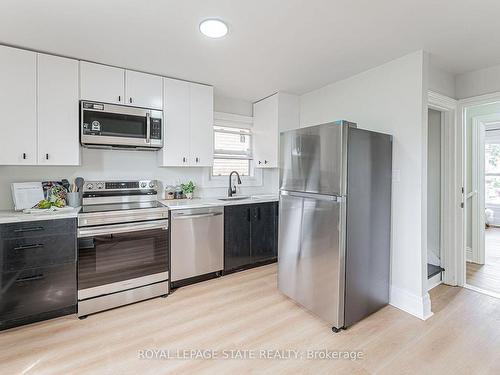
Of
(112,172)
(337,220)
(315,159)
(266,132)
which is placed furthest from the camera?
(266,132)

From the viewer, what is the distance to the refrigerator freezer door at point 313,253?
2.11 metres

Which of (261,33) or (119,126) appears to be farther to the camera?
(119,126)

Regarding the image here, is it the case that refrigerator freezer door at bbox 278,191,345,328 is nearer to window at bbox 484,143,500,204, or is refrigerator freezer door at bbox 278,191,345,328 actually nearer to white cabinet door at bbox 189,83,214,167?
white cabinet door at bbox 189,83,214,167

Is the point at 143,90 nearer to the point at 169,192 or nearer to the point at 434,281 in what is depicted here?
the point at 169,192

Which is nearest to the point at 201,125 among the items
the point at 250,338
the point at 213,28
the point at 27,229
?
the point at 213,28

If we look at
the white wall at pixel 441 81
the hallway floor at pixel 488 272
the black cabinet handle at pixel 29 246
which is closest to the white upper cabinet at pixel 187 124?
the black cabinet handle at pixel 29 246

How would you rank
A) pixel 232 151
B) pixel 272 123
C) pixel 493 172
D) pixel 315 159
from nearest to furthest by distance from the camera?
1. pixel 315 159
2. pixel 272 123
3. pixel 232 151
4. pixel 493 172

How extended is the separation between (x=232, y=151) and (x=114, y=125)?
68.7 inches

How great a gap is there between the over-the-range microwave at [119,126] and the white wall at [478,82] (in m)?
3.48

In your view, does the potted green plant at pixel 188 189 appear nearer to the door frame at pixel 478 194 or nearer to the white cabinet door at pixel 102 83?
the white cabinet door at pixel 102 83

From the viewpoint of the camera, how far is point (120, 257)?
2.49 m

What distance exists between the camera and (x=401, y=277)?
2486mm

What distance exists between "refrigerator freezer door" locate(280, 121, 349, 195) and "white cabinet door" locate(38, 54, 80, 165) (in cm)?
215

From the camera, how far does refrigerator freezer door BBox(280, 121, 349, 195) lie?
2.07 metres
